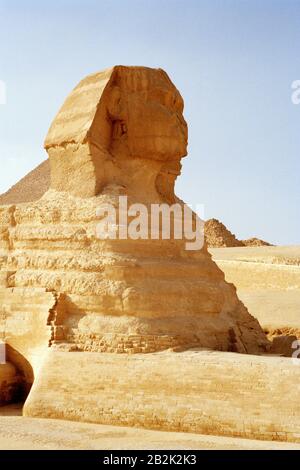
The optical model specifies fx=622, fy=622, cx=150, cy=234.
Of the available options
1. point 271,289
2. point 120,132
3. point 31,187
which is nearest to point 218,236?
point 271,289

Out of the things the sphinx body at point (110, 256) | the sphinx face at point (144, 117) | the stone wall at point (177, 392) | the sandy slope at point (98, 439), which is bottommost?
the sandy slope at point (98, 439)

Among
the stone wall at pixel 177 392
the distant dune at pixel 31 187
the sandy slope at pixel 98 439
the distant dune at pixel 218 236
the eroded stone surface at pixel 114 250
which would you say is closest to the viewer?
the sandy slope at pixel 98 439

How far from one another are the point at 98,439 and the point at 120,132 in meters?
4.86

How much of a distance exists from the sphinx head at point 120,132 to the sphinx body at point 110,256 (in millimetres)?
16

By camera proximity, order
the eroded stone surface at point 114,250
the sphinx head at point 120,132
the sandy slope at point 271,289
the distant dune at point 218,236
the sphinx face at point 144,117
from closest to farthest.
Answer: the eroded stone surface at point 114,250 → the sphinx head at point 120,132 → the sphinx face at point 144,117 → the sandy slope at point 271,289 → the distant dune at point 218,236

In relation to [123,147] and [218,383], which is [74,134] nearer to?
[123,147]

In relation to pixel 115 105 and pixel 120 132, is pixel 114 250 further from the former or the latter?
pixel 115 105

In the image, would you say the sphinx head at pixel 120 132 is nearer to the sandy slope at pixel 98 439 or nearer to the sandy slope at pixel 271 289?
the sandy slope at pixel 98 439

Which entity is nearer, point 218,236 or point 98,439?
point 98,439

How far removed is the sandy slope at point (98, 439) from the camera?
6.62 m

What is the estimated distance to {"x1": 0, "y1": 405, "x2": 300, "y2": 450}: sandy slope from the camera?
6617mm

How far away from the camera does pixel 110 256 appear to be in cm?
871

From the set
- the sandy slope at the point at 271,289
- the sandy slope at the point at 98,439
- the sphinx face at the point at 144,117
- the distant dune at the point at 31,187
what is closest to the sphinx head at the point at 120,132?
the sphinx face at the point at 144,117

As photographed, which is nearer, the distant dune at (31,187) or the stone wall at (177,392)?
the stone wall at (177,392)
